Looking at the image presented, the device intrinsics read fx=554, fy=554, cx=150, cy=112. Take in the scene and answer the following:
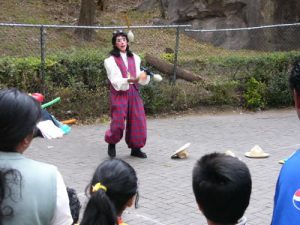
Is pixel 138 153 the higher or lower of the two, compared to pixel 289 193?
lower

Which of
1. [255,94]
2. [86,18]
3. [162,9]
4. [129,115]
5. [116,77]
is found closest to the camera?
[116,77]

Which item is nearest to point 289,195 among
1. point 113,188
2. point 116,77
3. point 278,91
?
point 113,188

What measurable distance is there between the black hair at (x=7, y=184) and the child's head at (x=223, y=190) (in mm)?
748

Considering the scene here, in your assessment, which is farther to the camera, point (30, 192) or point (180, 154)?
point (180, 154)

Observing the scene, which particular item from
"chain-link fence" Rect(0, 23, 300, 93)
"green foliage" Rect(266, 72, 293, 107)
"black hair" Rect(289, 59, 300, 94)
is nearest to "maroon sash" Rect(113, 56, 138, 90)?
"black hair" Rect(289, 59, 300, 94)

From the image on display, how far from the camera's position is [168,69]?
36.1ft

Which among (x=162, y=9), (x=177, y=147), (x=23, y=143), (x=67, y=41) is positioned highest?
(x=162, y=9)

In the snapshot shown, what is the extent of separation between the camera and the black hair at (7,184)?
212cm

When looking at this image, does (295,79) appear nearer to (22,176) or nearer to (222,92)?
(22,176)

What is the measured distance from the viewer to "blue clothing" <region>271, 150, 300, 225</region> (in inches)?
77.0

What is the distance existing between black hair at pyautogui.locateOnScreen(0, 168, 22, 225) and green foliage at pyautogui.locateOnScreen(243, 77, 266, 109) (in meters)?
9.51

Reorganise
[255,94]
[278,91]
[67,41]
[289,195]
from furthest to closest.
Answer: [67,41], [278,91], [255,94], [289,195]

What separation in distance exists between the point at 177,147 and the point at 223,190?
19.0 ft

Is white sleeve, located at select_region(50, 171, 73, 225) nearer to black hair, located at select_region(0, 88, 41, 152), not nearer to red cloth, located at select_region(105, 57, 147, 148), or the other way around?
black hair, located at select_region(0, 88, 41, 152)
